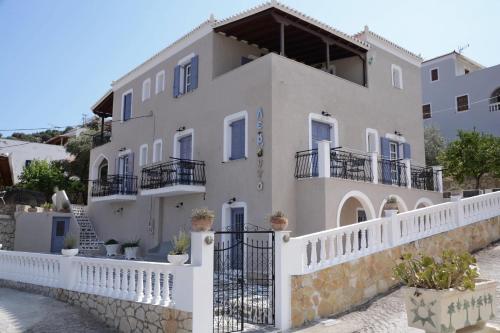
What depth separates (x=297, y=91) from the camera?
50.1 ft

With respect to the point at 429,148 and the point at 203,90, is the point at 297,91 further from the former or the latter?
the point at 429,148

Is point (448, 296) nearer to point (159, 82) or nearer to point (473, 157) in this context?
point (159, 82)

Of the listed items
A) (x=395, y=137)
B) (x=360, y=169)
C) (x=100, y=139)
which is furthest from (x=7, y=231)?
(x=395, y=137)

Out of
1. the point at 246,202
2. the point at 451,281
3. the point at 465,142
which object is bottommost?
the point at 451,281

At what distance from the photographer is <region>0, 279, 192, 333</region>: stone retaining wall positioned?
7973mm

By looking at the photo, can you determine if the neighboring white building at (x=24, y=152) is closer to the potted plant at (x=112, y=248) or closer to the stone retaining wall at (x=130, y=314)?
the potted plant at (x=112, y=248)

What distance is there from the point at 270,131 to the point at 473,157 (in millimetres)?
13800

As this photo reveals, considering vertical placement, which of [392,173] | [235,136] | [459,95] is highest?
[459,95]

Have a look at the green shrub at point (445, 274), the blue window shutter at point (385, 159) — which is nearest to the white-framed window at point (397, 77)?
the blue window shutter at point (385, 159)

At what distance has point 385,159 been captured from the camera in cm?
1706

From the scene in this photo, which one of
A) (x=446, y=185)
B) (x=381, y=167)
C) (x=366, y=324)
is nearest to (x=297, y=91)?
(x=381, y=167)

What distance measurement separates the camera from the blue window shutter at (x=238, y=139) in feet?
51.4

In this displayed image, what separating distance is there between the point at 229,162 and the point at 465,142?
46.9ft

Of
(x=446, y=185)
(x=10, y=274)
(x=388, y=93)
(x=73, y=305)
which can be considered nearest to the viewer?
(x=73, y=305)
